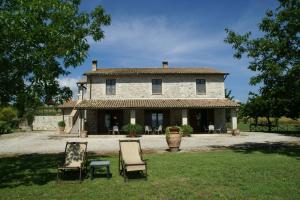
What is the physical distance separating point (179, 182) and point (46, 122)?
113ft

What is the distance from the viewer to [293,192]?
22.9ft

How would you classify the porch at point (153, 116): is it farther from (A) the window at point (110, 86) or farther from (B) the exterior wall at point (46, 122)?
(B) the exterior wall at point (46, 122)

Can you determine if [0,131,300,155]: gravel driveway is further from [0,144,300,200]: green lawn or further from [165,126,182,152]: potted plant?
[0,144,300,200]: green lawn

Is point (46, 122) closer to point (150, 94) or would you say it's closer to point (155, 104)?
point (150, 94)

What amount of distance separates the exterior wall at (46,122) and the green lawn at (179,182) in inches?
1138

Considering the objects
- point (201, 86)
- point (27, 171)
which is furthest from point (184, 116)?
point (27, 171)

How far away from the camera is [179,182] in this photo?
825 cm

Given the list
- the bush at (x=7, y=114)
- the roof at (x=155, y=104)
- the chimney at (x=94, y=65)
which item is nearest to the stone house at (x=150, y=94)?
the roof at (x=155, y=104)

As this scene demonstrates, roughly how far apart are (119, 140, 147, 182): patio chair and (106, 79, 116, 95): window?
17.8m

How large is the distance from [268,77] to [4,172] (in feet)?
37.3

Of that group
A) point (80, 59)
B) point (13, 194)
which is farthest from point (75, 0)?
point (13, 194)

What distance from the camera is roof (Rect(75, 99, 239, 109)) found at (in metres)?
25.3

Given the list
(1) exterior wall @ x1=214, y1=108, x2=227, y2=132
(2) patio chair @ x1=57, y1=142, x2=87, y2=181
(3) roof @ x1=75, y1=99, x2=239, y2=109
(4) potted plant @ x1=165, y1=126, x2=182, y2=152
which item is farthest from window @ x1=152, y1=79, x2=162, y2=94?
(2) patio chair @ x1=57, y1=142, x2=87, y2=181

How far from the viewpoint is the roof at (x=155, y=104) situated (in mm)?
25344
